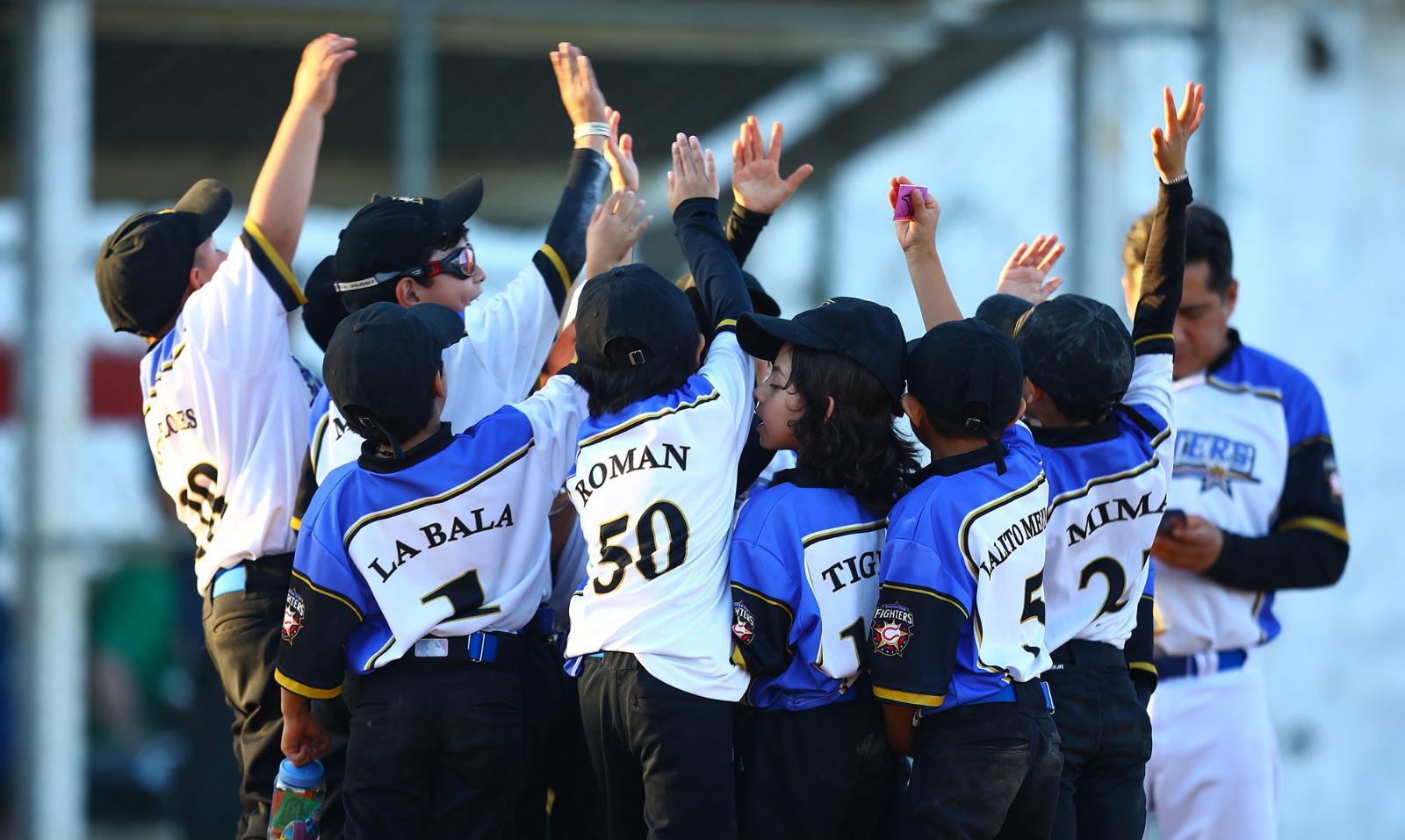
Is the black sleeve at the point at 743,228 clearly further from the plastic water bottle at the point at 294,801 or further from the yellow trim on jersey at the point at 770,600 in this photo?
the plastic water bottle at the point at 294,801

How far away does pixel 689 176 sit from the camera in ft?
11.6

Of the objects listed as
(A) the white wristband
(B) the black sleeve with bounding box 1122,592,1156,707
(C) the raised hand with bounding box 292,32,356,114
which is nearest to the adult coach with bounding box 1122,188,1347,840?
(B) the black sleeve with bounding box 1122,592,1156,707

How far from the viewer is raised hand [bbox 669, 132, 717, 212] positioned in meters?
3.54

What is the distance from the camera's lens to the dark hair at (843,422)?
3.14 metres

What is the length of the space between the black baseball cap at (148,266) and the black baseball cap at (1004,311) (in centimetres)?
188

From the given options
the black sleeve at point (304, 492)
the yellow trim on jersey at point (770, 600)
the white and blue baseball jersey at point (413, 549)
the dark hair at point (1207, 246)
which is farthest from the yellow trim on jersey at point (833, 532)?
the dark hair at point (1207, 246)

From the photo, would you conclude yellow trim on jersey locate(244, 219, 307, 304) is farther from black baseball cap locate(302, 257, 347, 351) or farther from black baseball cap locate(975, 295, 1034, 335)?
black baseball cap locate(975, 295, 1034, 335)

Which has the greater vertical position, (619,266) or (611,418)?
(619,266)

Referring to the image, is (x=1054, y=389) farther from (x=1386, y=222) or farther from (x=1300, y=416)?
(x=1386, y=222)

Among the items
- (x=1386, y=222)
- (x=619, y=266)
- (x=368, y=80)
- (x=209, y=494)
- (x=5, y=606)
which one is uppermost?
(x=368, y=80)

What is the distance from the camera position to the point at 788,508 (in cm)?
312

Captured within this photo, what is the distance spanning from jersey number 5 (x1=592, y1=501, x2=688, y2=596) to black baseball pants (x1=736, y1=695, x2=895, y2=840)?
1.21ft

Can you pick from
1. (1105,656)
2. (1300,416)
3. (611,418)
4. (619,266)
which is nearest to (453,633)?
(611,418)

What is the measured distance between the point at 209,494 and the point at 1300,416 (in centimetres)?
278
